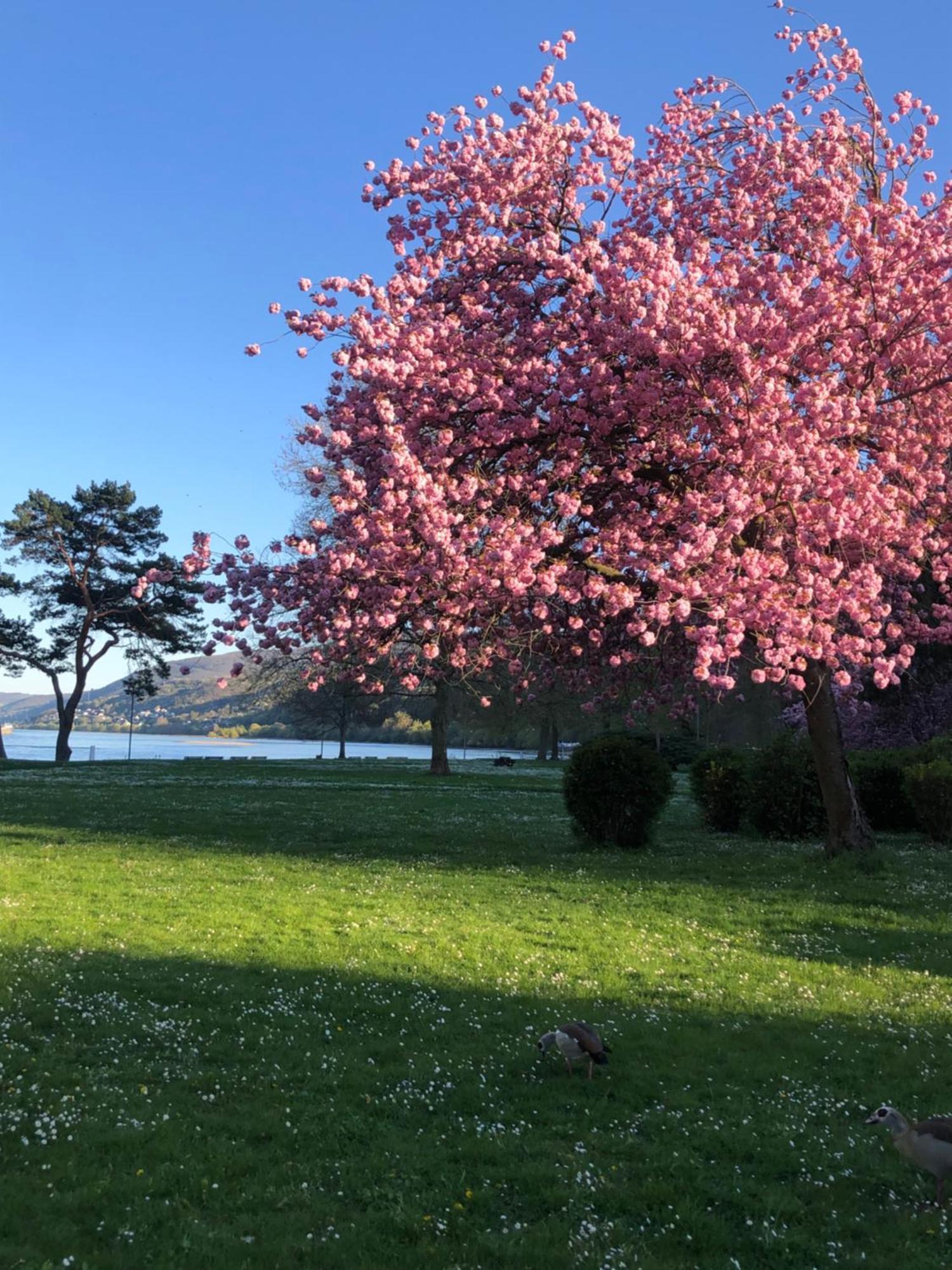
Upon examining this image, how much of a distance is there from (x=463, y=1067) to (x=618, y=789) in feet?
45.2

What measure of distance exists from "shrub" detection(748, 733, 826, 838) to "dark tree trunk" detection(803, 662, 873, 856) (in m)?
3.60

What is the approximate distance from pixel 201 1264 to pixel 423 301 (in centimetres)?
1582

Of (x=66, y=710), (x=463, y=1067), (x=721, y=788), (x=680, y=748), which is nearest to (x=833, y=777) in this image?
(x=721, y=788)

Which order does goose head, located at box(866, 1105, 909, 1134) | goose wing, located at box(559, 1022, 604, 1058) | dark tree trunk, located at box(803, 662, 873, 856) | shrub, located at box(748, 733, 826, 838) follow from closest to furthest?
goose head, located at box(866, 1105, 909, 1134) < goose wing, located at box(559, 1022, 604, 1058) < dark tree trunk, located at box(803, 662, 873, 856) < shrub, located at box(748, 733, 826, 838)

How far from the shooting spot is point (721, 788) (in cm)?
2514

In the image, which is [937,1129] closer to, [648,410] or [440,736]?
[648,410]

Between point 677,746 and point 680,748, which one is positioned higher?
point 677,746

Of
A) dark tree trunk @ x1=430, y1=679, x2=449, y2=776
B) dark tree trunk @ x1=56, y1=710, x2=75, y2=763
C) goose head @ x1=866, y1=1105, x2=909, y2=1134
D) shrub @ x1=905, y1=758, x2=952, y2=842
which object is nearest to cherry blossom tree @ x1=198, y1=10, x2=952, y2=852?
shrub @ x1=905, y1=758, x2=952, y2=842

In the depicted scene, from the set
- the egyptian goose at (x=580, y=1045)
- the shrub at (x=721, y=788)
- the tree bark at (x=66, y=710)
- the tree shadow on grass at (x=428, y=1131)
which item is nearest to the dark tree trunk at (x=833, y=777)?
the shrub at (x=721, y=788)

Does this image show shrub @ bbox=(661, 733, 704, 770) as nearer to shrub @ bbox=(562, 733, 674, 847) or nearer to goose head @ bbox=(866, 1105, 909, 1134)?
shrub @ bbox=(562, 733, 674, 847)

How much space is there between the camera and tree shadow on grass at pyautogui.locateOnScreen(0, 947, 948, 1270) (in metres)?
5.34

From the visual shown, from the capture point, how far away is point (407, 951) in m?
11.9

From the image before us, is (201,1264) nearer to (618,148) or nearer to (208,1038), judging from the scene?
(208,1038)

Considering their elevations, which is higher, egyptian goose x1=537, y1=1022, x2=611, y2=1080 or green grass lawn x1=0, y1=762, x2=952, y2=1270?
egyptian goose x1=537, y1=1022, x2=611, y2=1080
